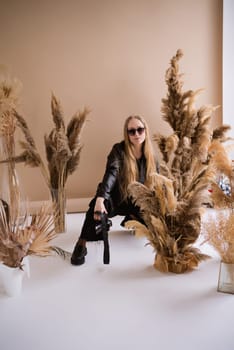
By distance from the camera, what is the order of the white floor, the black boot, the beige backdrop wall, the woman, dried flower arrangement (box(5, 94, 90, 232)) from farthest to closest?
the beige backdrop wall < dried flower arrangement (box(5, 94, 90, 232)) < the woman < the black boot < the white floor

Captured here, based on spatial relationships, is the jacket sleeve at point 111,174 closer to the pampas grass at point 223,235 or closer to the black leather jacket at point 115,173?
the black leather jacket at point 115,173

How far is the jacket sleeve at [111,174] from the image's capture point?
233cm

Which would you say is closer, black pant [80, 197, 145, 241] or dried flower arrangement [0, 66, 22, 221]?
black pant [80, 197, 145, 241]

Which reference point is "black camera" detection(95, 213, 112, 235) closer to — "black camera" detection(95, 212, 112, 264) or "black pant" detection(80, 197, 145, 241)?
"black camera" detection(95, 212, 112, 264)

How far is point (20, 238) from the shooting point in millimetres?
1706

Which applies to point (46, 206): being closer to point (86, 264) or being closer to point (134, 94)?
point (86, 264)

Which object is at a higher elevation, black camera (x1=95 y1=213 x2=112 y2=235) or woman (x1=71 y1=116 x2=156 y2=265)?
woman (x1=71 y1=116 x2=156 y2=265)

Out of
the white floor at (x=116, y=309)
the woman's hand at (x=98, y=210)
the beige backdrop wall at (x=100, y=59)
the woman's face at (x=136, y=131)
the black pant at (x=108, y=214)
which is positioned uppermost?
→ the beige backdrop wall at (x=100, y=59)

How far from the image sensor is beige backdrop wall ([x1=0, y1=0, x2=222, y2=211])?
3.22 meters

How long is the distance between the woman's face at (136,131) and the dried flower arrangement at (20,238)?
1077 mm

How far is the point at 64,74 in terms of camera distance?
3334mm

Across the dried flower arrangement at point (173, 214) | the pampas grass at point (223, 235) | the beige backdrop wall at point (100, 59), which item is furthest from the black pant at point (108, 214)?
the beige backdrop wall at point (100, 59)

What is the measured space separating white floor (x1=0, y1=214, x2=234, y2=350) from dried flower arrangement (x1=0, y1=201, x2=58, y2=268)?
24 centimetres

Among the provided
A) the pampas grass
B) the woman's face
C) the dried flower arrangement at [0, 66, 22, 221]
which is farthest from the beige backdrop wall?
the pampas grass
